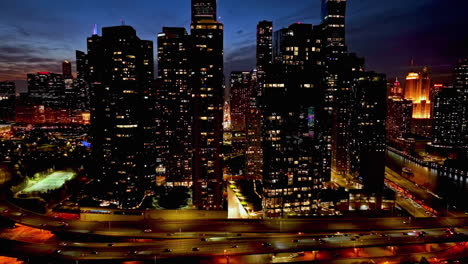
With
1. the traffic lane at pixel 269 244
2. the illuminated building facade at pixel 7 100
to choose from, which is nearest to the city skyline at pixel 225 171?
the traffic lane at pixel 269 244

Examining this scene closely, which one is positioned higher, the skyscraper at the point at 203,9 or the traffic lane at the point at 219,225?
the skyscraper at the point at 203,9

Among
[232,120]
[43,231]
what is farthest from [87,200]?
[232,120]

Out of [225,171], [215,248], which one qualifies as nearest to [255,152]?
[225,171]

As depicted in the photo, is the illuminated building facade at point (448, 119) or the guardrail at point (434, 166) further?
A: the illuminated building facade at point (448, 119)

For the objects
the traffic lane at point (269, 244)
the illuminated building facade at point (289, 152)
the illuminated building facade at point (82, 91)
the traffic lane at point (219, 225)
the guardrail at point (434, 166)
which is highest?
the illuminated building facade at point (82, 91)

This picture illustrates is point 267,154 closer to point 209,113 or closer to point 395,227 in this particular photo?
point 209,113

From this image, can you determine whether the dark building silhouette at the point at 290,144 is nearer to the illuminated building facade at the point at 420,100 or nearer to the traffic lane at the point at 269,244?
the traffic lane at the point at 269,244

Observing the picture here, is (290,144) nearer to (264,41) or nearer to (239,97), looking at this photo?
(264,41)
